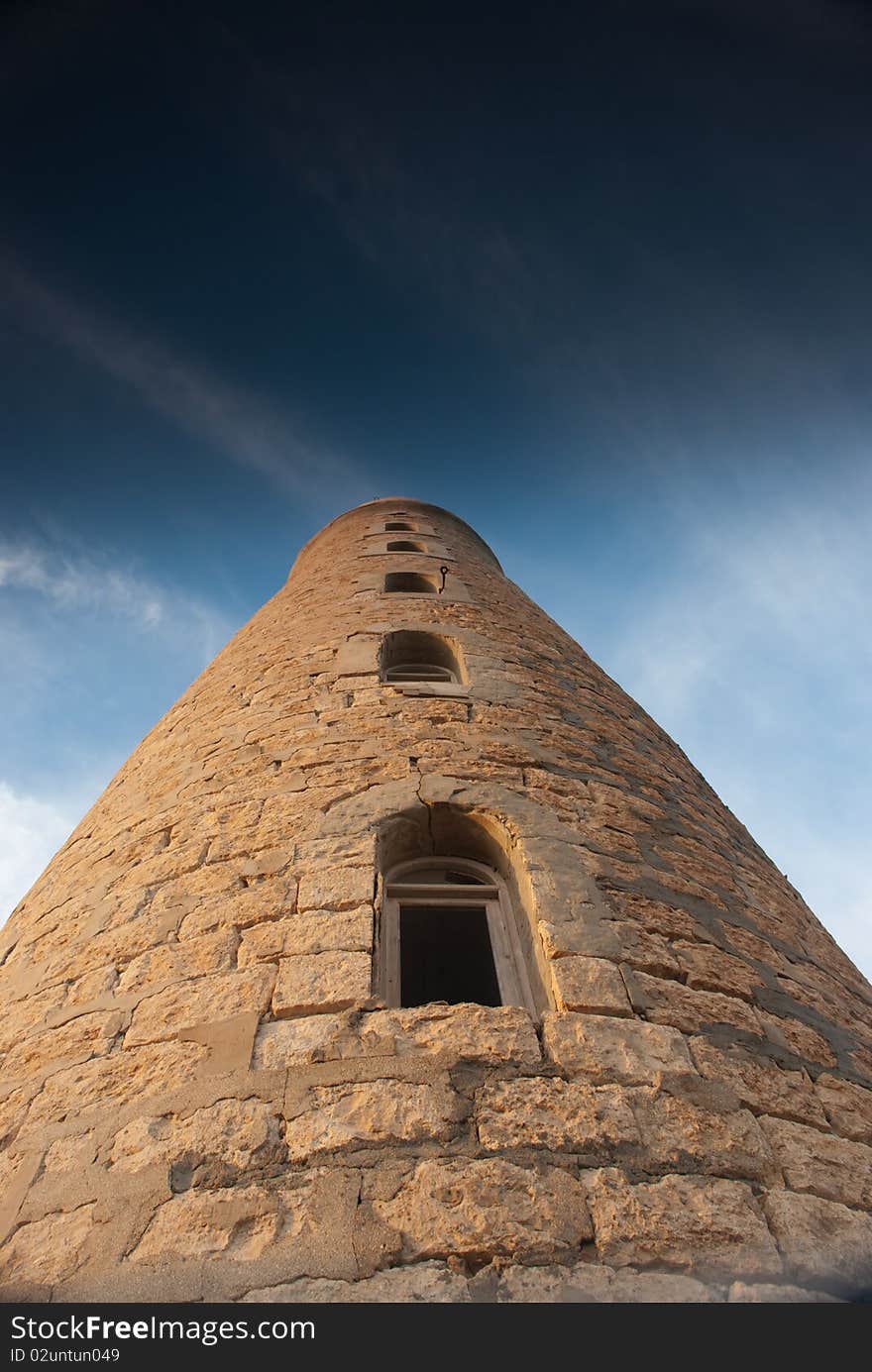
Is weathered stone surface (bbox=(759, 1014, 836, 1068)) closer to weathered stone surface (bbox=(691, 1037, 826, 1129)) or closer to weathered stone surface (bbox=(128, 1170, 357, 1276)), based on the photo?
weathered stone surface (bbox=(691, 1037, 826, 1129))

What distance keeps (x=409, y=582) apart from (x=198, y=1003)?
5800 millimetres

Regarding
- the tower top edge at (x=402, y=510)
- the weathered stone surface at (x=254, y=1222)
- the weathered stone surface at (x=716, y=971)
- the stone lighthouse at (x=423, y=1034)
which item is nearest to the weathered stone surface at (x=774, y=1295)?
the stone lighthouse at (x=423, y=1034)

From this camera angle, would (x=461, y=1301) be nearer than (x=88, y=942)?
Yes

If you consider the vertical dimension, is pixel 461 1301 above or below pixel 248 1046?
below

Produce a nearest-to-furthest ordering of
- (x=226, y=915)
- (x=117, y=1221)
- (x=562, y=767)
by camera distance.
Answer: (x=117, y=1221) → (x=226, y=915) → (x=562, y=767)

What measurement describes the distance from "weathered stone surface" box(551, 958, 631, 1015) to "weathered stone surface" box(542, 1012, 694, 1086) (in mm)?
43

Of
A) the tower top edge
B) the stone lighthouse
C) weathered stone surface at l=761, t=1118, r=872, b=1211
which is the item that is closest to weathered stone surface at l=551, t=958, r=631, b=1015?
the stone lighthouse

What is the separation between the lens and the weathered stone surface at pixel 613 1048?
8.07 ft

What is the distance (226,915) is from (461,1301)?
166cm

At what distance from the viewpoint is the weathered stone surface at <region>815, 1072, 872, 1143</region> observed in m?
2.65

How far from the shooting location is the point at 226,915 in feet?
10.3

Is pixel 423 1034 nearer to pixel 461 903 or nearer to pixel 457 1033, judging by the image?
pixel 457 1033
